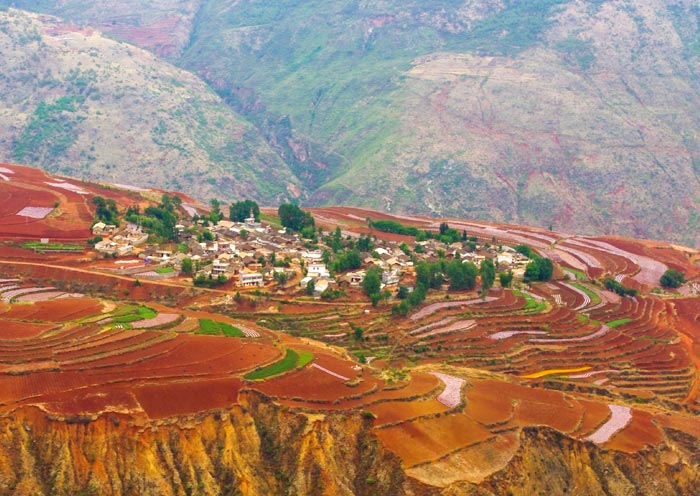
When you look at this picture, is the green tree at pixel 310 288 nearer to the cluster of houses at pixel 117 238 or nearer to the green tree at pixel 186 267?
the green tree at pixel 186 267

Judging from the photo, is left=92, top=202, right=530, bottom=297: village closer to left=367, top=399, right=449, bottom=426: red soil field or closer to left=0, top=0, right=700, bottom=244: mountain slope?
left=367, top=399, right=449, bottom=426: red soil field

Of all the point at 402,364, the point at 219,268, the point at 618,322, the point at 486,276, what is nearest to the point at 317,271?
the point at 219,268

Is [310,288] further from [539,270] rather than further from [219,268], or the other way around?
[539,270]

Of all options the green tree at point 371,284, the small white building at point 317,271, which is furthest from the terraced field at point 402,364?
the small white building at point 317,271

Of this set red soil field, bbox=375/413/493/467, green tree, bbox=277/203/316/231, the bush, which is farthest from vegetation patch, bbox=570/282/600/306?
red soil field, bbox=375/413/493/467

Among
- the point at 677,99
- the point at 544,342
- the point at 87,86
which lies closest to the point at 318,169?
the point at 87,86
